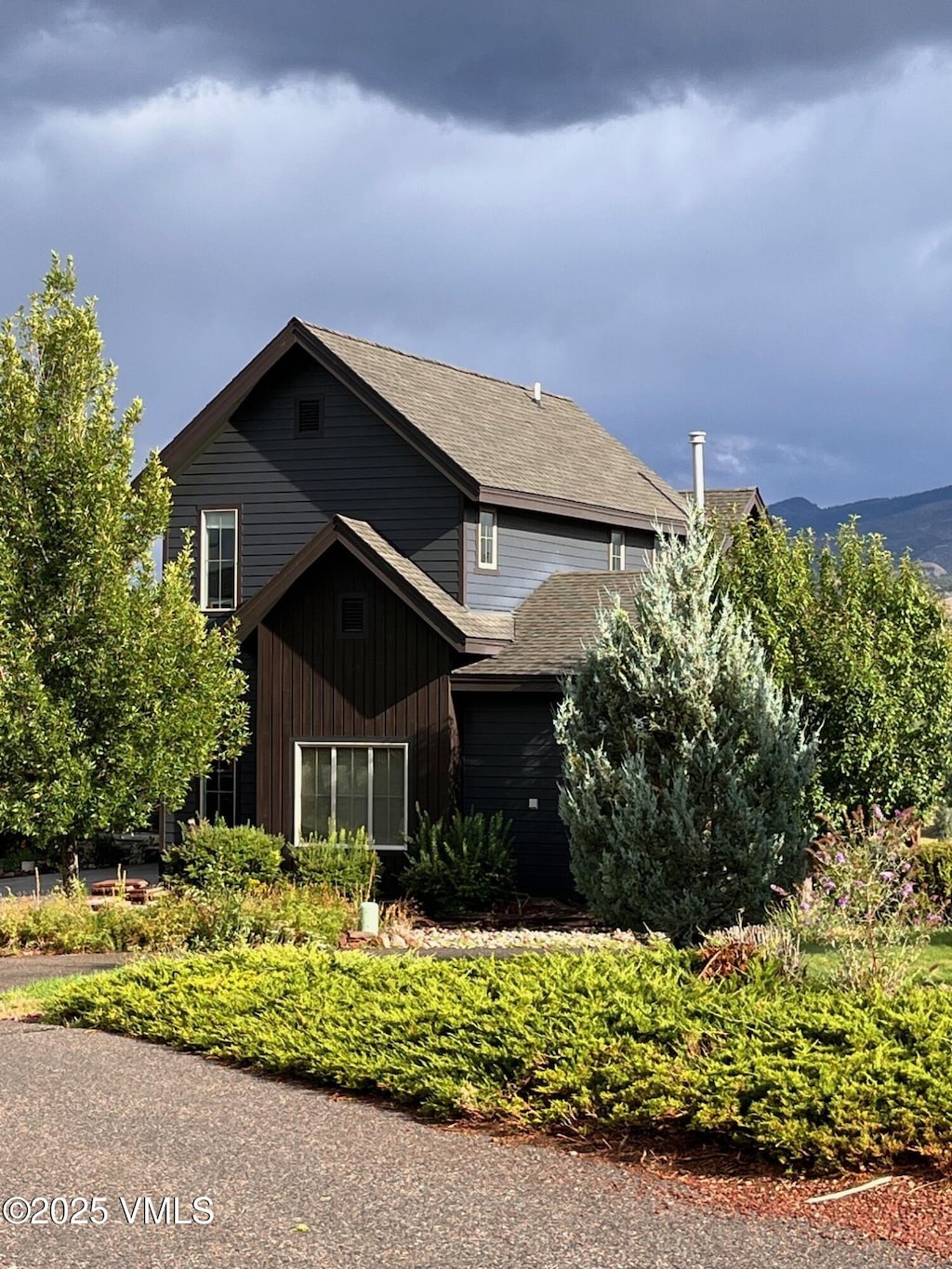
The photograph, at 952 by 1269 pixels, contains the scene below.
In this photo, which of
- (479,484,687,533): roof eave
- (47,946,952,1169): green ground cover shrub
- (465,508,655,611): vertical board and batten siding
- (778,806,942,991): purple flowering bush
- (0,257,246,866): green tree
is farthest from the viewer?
(465,508,655,611): vertical board and batten siding

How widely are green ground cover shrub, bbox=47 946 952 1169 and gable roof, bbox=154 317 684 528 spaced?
1194cm

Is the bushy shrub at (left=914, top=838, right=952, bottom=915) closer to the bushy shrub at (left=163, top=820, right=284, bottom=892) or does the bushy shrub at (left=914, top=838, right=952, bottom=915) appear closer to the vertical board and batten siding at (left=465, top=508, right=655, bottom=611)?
the vertical board and batten siding at (left=465, top=508, right=655, bottom=611)

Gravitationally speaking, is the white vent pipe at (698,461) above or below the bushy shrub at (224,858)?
above

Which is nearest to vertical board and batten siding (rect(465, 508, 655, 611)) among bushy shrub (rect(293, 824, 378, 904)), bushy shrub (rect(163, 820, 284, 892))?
bushy shrub (rect(293, 824, 378, 904))

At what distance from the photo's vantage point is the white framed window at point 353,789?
21625 millimetres

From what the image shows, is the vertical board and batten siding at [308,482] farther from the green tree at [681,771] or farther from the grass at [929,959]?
the grass at [929,959]

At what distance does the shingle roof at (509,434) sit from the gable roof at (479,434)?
0.03 metres

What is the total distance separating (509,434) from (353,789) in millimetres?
6868

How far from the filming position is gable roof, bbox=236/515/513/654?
→ 827 inches

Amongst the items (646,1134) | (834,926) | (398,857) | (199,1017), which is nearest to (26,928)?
(398,857)

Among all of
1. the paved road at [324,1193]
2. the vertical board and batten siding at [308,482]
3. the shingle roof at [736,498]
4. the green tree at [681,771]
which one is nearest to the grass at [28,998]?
the paved road at [324,1193]

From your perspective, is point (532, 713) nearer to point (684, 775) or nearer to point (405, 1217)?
point (684, 775)

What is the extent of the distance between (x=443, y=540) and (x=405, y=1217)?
52.1 ft

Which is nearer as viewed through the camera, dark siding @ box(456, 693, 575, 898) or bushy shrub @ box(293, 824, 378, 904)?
bushy shrub @ box(293, 824, 378, 904)
